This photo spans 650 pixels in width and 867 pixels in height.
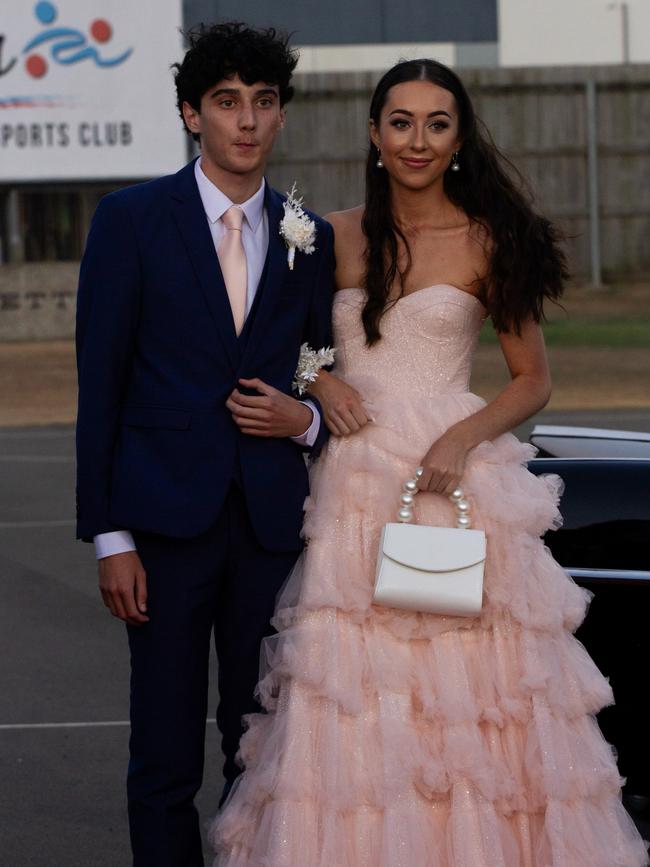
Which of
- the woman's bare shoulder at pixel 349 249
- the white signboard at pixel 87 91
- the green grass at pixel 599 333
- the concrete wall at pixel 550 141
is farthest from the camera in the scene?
the concrete wall at pixel 550 141

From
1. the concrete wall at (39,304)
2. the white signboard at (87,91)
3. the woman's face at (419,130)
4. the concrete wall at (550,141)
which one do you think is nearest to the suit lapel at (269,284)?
the woman's face at (419,130)

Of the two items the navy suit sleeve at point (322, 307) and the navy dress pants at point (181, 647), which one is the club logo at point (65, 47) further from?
the navy dress pants at point (181, 647)

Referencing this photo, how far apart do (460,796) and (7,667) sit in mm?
3653

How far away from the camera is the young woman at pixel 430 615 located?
11.7 ft

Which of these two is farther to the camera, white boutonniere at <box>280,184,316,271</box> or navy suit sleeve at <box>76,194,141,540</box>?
white boutonniere at <box>280,184,316,271</box>

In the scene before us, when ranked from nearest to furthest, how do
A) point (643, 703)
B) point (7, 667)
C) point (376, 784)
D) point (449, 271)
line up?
point (376, 784) < point (449, 271) < point (643, 703) < point (7, 667)

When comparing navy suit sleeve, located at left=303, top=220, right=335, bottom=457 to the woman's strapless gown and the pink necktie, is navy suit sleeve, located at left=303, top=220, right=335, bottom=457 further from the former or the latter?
the pink necktie

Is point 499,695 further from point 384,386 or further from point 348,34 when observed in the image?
point 348,34

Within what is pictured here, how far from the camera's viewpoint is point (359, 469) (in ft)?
12.4

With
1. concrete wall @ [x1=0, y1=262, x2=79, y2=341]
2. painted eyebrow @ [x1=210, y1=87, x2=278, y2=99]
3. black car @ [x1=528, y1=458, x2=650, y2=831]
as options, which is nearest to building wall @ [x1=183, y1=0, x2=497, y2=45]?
concrete wall @ [x1=0, y1=262, x2=79, y2=341]

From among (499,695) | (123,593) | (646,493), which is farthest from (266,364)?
(646,493)

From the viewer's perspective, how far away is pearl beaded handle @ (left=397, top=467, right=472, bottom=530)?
3703 mm

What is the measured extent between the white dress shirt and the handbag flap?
0.33 meters

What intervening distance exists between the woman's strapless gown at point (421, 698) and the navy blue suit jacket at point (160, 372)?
243 millimetres
